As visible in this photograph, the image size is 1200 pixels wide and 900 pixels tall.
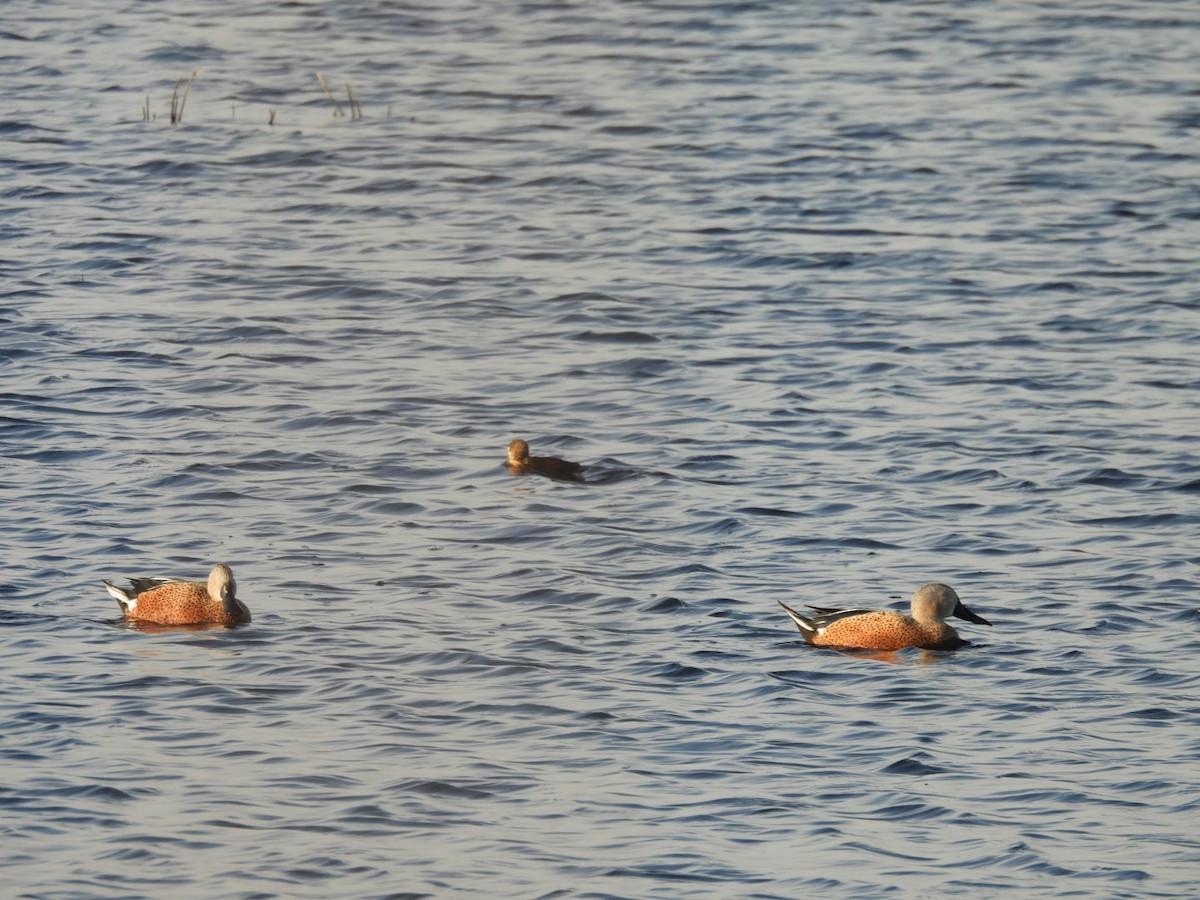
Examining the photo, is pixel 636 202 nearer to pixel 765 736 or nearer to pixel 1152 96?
pixel 1152 96

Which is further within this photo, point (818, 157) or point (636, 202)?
point (818, 157)

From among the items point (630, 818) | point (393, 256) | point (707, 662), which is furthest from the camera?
point (393, 256)

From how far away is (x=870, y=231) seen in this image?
2439cm

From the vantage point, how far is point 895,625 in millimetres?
13375

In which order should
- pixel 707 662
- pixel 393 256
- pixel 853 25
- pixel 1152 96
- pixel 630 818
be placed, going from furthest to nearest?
pixel 853 25
pixel 1152 96
pixel 393 256
pixel 707 662
pixel 630 818

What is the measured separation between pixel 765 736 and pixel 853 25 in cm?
2533

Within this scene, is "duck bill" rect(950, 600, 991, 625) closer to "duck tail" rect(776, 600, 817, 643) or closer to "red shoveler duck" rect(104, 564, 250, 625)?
"duck tail" rect(776, 600, 817, 643)

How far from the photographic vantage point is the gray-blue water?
10523mm

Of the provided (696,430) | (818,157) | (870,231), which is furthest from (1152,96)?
(696,430)

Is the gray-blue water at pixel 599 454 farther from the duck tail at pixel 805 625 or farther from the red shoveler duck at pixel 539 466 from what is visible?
the red shoveler duck at pixel 539 466

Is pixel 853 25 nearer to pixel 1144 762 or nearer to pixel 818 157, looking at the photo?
pixel 818 157

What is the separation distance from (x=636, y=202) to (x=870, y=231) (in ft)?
9.91

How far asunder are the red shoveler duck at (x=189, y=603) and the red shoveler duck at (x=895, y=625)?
3538 mm

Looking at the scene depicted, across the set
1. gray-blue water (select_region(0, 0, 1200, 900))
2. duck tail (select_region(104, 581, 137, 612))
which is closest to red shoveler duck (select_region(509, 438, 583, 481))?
gray-blue water (select_region(0, 0, 1200, 900))
